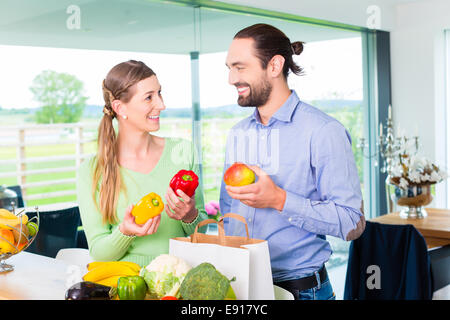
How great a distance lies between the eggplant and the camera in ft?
4.13

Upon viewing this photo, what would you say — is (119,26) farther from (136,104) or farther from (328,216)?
(328,216)

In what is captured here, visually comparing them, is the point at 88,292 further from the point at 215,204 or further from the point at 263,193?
the point at 215,204

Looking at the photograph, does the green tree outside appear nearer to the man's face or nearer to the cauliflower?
the man's face

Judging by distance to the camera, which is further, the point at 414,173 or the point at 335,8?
the point at 335,8

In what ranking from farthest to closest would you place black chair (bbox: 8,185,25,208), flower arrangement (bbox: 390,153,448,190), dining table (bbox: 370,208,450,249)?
1. flower arrangement (bbox: 390,153,448,190)
2. dining table (bbox: 370,208,450,249)
3. black chair (bbox: 8,185,25,208)

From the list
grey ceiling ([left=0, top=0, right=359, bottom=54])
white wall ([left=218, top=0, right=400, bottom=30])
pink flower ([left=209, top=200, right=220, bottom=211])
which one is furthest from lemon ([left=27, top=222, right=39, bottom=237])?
white wall ([left=218, top=0, right=400, bottom=30])

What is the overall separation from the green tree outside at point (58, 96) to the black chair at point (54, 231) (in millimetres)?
475

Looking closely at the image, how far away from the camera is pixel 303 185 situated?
1.65m

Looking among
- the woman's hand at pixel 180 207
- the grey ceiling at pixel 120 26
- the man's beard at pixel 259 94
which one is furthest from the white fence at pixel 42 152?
the man's beard at pixel 259 94

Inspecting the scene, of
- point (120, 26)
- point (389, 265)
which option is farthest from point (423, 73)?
point (120, 26)

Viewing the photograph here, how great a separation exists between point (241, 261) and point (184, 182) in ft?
1.55

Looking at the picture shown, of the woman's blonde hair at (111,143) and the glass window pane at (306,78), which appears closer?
the woman's blonde hair at (111,143)

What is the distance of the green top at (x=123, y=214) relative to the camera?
5.83 ft

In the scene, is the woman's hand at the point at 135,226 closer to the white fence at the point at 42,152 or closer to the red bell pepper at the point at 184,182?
the red bell pepper at the point at 184,182
